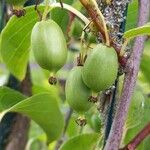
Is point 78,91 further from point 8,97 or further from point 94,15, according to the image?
point 8,97

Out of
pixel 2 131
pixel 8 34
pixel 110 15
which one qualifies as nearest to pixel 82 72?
pixel 110 15

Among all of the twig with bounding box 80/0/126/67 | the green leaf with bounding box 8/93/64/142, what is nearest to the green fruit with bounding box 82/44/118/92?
the twig with bounding box 80/0/126/67

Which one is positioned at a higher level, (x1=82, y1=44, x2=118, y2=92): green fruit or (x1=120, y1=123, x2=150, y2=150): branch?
(x1=82, y1=44, x2=118, y2=92): green fruit

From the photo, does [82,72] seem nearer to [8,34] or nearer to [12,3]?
[12,3]

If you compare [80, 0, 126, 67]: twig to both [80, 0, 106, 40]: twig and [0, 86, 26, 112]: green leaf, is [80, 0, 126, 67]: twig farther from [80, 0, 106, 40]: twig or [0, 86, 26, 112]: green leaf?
[0, 86, 26, 112]: green leaf

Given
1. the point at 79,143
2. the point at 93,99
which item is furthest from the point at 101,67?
the point at 79,143

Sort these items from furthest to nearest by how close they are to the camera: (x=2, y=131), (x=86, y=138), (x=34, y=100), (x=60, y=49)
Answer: (x=2, y=131), (x=86, y=138), (x=34, y=100), (x=60, y=49)
